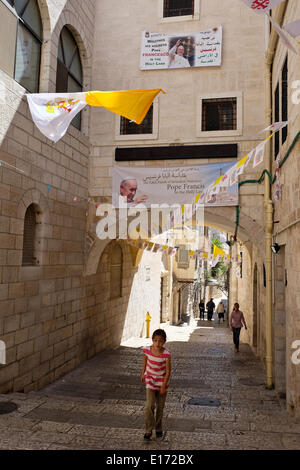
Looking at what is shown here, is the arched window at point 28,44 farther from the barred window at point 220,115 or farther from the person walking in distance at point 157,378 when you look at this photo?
the person walking in distance at point 157,378

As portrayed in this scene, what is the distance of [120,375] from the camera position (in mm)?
9094

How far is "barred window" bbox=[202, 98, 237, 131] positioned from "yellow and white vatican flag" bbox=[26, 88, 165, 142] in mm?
4539

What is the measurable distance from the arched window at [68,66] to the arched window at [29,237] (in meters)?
2.93

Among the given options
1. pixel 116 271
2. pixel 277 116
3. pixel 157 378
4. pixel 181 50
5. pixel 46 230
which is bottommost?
pixel 157 378

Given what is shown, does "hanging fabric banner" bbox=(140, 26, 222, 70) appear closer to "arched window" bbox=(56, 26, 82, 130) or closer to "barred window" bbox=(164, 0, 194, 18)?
"barred window" bbox=(164, 0, 194, 18)

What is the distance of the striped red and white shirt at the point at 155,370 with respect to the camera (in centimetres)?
427

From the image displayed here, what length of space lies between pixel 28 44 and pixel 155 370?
6744 millimetres

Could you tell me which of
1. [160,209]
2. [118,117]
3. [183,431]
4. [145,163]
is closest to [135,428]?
[183,431]

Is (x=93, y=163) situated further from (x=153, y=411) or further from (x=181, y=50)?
(x=153, y=411)

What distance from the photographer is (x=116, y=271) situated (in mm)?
13508

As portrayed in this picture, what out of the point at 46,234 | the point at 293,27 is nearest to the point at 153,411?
the point at 293,27

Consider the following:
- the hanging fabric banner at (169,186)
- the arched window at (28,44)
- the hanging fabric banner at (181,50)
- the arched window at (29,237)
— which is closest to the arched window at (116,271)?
the hanging fabric banner at (169,186)

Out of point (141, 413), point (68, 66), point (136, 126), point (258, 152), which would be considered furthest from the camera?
point (136, 126)

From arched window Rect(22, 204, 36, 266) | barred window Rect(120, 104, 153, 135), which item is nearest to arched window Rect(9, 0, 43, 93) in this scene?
arched window Rect(22, 204, 36, 266)
